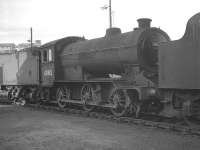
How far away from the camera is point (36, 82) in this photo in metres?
16.7

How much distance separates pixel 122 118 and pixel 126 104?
0.54 metres

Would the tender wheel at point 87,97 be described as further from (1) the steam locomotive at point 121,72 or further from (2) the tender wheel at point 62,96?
Answer: (2) the tender wheel at point 62,96

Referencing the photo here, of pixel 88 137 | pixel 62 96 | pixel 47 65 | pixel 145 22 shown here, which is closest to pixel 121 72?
pixel 145 22

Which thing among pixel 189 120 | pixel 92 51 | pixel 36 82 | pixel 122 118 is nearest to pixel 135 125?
pixel 122 118

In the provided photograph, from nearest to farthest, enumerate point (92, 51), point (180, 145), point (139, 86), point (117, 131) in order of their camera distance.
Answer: point (180, 145) < point (117, 131) < point (139, 86) < point (92, 51)

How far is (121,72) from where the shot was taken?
1206 cm

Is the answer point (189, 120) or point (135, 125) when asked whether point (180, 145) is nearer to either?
point (189, 120)

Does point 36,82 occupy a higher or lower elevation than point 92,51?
lower

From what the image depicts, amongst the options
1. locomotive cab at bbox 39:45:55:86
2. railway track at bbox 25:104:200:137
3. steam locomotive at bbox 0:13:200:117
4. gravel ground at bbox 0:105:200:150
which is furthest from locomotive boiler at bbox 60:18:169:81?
gravel ground at bbox 0:105:200:150

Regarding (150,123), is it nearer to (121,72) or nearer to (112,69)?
(121,72)

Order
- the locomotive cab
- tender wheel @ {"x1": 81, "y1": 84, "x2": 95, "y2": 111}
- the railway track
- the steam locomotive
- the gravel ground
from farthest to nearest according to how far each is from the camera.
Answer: the locomotive cab < tender wheel @ {"x1": 81, "y1": 84, "x2": 95, "y2": 111} < the steam locomotive < the railway track < the gravel ground

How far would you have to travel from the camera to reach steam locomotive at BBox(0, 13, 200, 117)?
8633 millimetres

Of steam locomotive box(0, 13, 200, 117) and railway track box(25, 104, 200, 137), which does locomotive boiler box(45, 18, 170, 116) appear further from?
railway track box(25, 104, 200, 137)

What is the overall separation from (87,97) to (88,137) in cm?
523
